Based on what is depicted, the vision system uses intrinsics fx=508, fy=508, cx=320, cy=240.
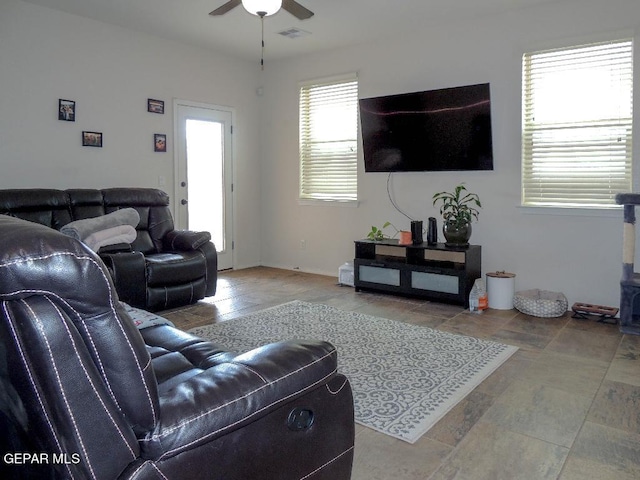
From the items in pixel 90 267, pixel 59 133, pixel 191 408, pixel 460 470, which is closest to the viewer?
pixel 90 267

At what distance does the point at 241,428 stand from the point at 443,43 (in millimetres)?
4743

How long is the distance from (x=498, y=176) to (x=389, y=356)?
2.43 meters

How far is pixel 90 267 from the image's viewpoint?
3.21 ft

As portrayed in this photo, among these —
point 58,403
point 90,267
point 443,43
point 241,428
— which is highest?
point 443,43

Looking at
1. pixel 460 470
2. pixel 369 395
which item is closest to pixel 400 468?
pixel 460 470

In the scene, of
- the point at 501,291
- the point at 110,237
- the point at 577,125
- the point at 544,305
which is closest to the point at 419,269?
the point at 501,291

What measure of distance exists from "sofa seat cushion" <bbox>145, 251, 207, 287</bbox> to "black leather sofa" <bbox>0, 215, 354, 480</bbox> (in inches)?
117

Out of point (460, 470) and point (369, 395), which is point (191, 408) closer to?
point (460, 470)

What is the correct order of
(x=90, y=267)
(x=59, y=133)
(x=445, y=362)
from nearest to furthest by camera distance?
(x=90, y=267)
(x=445, y=362)
(x=59, y=133)

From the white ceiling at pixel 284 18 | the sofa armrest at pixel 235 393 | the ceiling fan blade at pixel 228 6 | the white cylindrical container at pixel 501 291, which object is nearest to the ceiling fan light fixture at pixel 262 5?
the ceiling fan blade at pixel 228 6

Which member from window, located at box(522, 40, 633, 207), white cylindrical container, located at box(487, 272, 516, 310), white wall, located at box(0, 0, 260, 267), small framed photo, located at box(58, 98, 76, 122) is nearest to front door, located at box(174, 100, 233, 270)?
white wall, located at box(0, 0, 260, 267)

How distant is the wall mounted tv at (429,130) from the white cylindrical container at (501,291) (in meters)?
1.06

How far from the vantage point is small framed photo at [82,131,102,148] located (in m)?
5.00

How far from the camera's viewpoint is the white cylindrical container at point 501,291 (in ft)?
14.9
